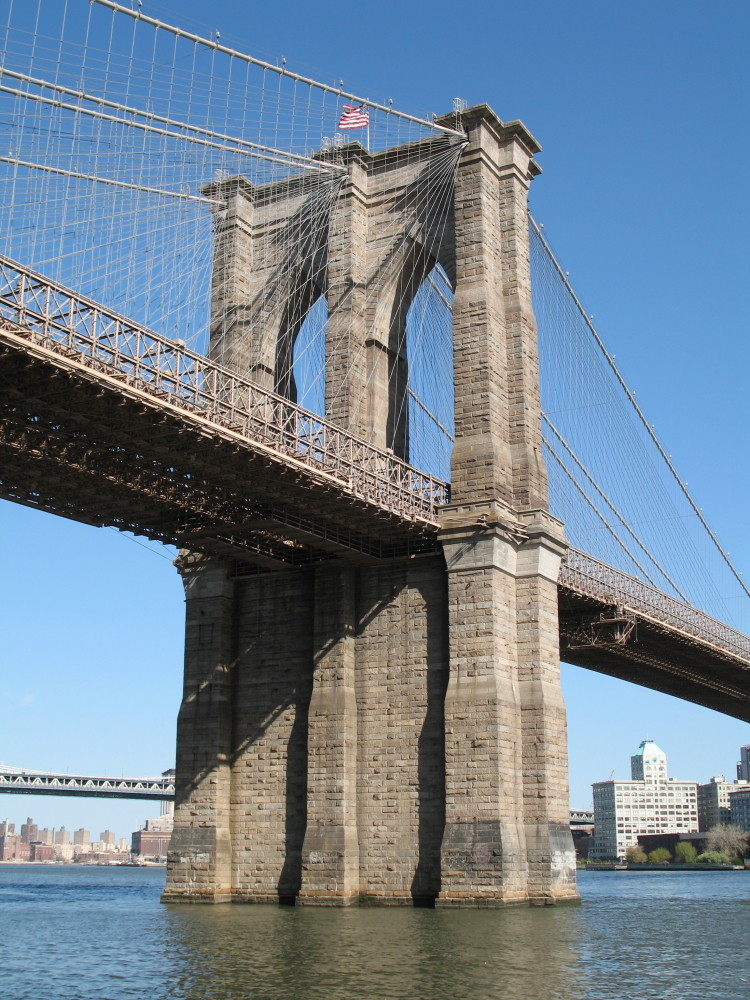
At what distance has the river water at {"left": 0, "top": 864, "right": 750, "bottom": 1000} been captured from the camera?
1864 cm

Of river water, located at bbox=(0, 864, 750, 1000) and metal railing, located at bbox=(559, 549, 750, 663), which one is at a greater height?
metal railing, located at bbox=(559, 549, 750, 663)

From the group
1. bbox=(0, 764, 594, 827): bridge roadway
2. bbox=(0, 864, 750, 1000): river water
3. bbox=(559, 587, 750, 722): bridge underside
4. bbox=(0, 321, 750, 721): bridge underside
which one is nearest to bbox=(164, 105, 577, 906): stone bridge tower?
bbox=(0, 321, 750, 721): bridge underside

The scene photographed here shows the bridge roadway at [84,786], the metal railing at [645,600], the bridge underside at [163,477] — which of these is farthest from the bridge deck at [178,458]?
the bridge roadway at [84,786]

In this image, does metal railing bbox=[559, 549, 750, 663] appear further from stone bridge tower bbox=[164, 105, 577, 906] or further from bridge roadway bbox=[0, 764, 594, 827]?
bridge roadway bbox=[0, 764, 594, 827]

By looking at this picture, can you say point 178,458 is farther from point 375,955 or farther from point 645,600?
point 645,600

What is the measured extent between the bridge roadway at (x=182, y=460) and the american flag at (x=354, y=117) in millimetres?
10307

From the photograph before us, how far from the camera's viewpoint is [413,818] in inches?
1457

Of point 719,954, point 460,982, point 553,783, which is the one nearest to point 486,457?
point 553,783

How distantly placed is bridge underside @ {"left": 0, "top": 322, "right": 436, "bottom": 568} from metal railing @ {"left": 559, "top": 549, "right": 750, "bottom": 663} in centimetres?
871

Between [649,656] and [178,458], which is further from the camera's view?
[649,656]

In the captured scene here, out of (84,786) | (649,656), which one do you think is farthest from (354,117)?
(84,786)

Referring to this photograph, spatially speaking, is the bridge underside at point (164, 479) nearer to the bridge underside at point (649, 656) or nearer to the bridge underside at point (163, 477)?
the bridge underside at point (163, 477)

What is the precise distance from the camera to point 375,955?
23.1 meters

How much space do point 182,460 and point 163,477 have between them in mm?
1831
